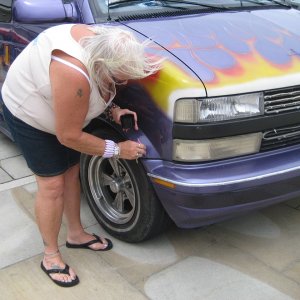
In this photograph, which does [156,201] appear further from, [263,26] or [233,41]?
[263,26]

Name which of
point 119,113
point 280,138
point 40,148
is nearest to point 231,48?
point 280,138

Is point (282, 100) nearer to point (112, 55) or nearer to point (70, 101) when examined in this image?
point (112, 55)

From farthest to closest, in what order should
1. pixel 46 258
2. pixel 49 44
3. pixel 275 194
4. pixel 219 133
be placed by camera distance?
pixel 46 258 → pixel 275 194 → pixel 219 133 → pixel 49 44

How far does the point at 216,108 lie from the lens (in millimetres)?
2297

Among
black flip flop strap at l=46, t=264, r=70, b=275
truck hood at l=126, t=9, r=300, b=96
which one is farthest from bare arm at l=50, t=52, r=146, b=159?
black flip flop strap at l=46, t=264, r=70, b=275

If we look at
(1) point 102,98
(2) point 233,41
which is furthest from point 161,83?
(2) point 233,41

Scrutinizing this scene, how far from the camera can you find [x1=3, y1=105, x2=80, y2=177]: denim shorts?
243 cm

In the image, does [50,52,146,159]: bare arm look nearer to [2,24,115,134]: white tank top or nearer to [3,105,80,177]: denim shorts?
[2,24,115,134]: white tank top

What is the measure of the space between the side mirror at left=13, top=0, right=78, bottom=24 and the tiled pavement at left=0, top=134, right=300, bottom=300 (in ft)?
4.54

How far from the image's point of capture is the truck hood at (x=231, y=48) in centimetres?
231

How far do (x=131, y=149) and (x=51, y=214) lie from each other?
0.63 meters

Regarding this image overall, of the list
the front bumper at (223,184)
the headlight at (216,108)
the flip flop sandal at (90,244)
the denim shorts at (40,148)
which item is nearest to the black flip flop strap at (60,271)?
the flip flop sandal at (90,244)

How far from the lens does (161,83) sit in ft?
7.56

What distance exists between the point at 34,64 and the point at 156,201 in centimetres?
102
